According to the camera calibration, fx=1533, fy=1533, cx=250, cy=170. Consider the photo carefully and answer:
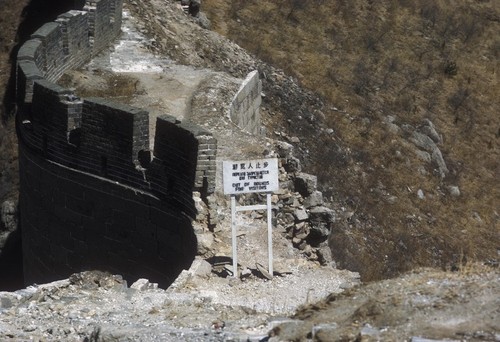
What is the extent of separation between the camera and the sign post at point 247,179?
16.3 meters

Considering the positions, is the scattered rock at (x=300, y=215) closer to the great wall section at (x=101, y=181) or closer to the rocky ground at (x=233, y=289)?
the rocky ground at (x=233, y=289)

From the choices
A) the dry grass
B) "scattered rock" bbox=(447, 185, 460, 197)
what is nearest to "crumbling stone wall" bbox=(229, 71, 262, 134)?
the dry grass

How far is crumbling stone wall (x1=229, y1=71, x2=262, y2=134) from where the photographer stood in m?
23.0

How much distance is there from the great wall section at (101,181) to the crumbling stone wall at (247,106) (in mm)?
465

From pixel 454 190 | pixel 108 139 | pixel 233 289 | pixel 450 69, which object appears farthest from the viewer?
pixel 450 69

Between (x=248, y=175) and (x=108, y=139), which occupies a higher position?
(x=248, y=175)

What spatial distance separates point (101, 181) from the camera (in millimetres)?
19500

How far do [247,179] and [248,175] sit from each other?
0.04 m

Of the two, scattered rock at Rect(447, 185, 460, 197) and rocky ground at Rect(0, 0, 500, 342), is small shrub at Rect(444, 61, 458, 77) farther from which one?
rocky ground at Rect(0, 0, 500, 342)

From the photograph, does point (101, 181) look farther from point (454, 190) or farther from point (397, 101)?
point (397, 101)

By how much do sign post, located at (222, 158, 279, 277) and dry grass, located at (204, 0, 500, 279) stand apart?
29.9 feet

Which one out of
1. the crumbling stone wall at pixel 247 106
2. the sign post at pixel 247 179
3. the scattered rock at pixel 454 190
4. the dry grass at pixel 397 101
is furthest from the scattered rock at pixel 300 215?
the scattered rock at pixel 454 190

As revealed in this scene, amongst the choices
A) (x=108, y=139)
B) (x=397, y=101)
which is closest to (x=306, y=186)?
(x=108, y=139)

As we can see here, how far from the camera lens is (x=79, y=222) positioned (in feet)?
66.3
